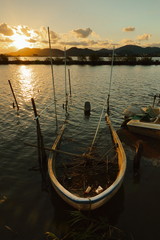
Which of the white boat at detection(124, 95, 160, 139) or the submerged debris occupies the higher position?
the white boat at detection(124, 95, 160, 139)

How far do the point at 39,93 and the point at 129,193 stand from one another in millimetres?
28548

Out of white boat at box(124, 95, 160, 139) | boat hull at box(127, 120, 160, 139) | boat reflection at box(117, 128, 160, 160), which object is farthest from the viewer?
white boat at box(124, 95, 160, 139)

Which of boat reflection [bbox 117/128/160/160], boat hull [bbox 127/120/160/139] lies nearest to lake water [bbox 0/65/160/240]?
boat reflection [bbox 117/128/160/160]

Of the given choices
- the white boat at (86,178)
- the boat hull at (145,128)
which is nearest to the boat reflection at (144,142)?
the boat hull at (145,128)

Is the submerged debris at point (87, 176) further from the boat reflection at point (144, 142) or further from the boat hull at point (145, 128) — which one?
the boat hull at point (145, 128)

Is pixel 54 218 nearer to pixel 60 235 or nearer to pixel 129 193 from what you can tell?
pixel 60 235

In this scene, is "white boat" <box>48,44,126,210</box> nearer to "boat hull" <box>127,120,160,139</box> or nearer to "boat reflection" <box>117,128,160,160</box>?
"boat reflection" <box>117,128,160,160</box>

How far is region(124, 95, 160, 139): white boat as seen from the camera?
14.5 m

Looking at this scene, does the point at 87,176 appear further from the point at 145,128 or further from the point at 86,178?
the point at 145,128

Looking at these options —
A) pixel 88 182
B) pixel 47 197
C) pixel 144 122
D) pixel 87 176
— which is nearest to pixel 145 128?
pixel 144 122

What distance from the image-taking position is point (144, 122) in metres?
15.2

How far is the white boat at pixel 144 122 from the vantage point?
14.5 m

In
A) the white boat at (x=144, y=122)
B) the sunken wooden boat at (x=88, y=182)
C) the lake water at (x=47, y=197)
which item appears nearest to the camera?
the sunken wooden boat at (x=88, y=182)

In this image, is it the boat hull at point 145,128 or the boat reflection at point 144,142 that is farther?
the boat hull at point 145,128
